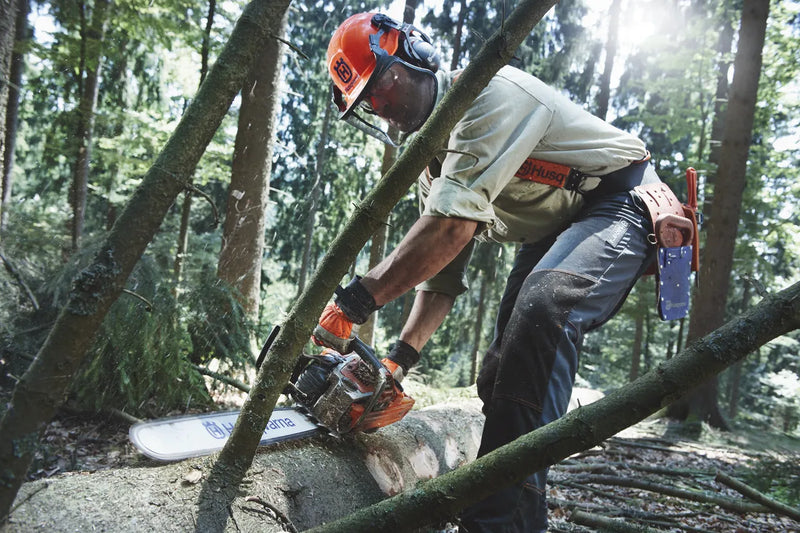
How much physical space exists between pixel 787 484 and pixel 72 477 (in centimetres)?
393

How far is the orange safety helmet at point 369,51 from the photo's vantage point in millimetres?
2166

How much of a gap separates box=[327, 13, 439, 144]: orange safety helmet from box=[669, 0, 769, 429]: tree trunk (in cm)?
601

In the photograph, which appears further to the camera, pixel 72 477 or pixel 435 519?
pixel 72 477

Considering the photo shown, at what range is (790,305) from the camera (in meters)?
0.85

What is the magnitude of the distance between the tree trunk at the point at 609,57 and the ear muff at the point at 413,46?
9615 millimetres

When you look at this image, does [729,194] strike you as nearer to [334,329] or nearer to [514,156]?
[514,156]

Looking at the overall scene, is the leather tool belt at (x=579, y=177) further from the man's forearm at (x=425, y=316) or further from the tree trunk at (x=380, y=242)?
the tree trunk at (x=380, y=242)

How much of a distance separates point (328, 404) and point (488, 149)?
120 cm

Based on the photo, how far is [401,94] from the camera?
223 centimetres

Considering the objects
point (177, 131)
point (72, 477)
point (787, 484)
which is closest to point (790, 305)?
point (177, 131)

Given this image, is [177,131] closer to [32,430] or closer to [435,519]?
[32,430]

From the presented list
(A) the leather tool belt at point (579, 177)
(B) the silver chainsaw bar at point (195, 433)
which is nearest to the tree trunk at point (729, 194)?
(A) the leather tool belt at point (579, 177)

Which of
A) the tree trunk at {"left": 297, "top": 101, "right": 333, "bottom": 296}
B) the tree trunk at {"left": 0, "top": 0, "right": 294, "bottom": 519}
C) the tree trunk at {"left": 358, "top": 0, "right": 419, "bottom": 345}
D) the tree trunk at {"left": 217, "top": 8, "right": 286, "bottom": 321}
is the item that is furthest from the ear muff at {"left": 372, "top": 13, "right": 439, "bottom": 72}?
the tree trunk at {"left": 297, "top": 101, "right": 333, "bottom": 296}

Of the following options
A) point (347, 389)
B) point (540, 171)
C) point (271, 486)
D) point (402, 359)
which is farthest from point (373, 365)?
point (540, 171)
